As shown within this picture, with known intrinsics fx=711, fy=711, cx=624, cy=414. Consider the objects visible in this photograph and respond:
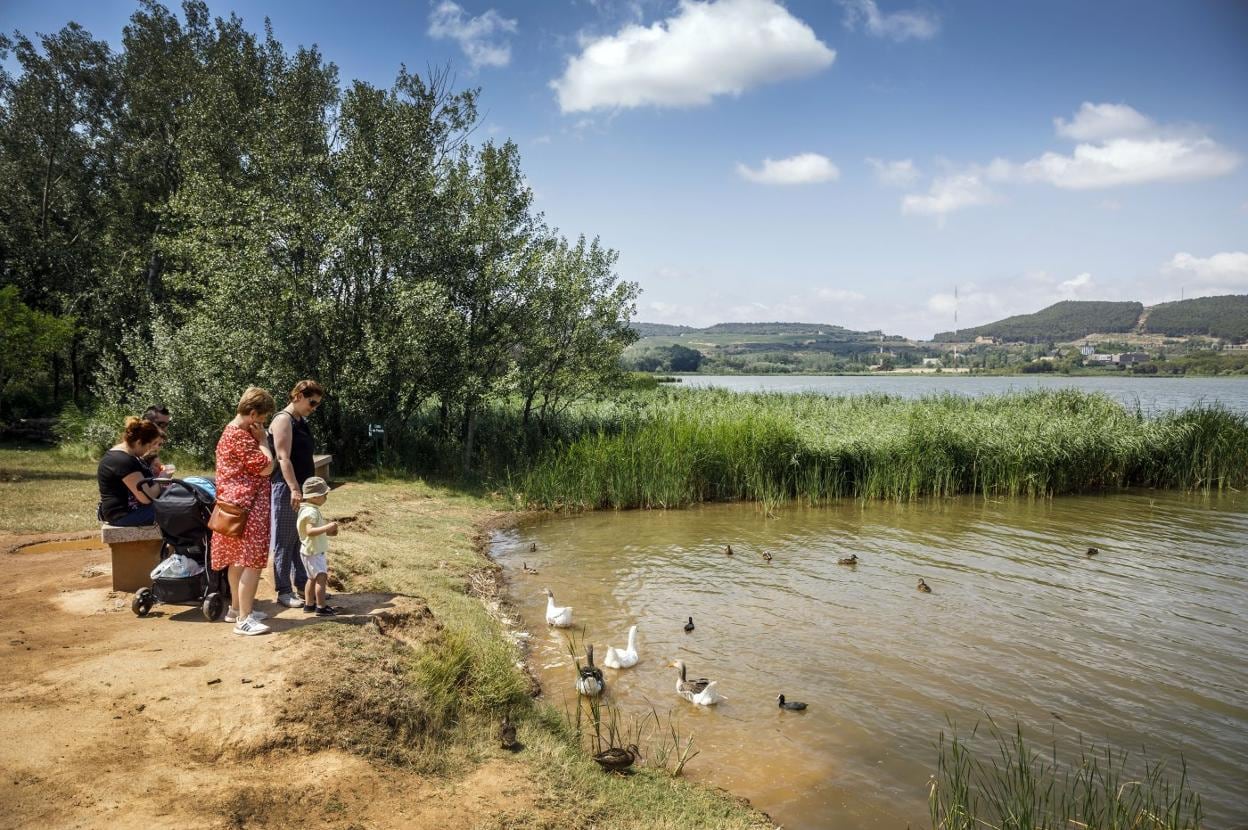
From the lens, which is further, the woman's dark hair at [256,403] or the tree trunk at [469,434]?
the tree trunk at [469,434]

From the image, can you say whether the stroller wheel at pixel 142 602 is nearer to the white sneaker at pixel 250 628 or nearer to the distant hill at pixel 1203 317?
the white sneaker at pixel 250 628

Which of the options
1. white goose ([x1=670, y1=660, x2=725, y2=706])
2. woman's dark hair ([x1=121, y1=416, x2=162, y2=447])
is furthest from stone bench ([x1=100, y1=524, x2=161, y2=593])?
white goose ([x1=670, y1=660, x2=725, y2=706])

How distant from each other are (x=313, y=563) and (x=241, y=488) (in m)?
1.06

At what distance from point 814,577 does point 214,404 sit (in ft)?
48.4

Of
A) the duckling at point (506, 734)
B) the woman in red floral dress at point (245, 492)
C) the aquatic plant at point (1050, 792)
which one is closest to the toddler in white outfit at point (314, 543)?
the woman in red floral dress at point (245, 492)

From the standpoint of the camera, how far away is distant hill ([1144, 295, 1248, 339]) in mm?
110144

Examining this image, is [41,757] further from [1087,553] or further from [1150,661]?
[1087,553]

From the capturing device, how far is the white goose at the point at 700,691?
7512 millimetres

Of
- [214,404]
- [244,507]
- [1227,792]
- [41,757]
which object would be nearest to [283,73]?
[214,404]

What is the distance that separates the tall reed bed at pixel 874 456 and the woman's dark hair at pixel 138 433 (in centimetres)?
1082

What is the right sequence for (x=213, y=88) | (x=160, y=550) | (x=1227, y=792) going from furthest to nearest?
1. (x=213, y=88)
2. (x=160, y=550)
3. (x=1227, y=792)

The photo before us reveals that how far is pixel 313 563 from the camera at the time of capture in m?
7.37

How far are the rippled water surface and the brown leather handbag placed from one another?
3.70m

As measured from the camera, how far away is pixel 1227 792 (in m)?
6.21
